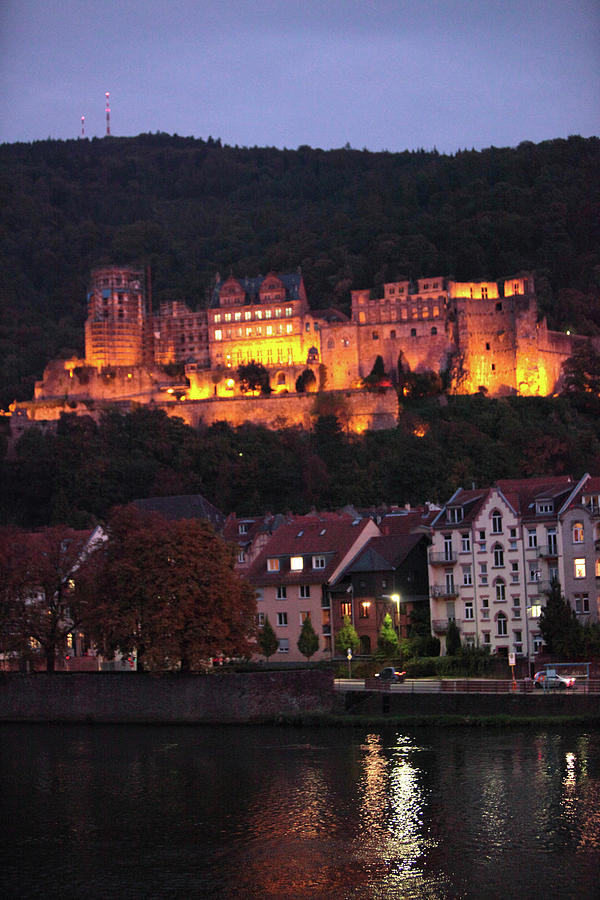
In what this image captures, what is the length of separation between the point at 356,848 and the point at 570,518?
1139 inches

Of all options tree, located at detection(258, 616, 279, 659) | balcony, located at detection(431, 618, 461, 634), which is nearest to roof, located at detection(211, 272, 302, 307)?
tree, located at detection(258, 616, 279, 659)

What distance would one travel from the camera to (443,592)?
6359 centimetres

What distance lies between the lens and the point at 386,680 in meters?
54.6

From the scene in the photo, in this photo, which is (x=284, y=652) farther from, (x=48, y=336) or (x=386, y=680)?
(x=48, y=336)

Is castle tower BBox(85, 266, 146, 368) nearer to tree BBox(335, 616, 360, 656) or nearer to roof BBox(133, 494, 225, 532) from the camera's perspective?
roof BBox(133, 494, 225, 532)

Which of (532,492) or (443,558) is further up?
(532,492)

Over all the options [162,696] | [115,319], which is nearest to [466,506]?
[162,696]

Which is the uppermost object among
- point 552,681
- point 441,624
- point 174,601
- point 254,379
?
point 254,379

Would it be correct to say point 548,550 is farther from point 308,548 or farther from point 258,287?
point 258,287

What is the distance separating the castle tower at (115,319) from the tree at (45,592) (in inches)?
3596

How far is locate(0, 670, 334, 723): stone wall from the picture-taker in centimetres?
5347

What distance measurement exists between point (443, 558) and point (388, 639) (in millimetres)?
4768

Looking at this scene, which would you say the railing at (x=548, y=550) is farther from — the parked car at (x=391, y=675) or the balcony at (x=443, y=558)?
the parked car at (x=391, y=675)

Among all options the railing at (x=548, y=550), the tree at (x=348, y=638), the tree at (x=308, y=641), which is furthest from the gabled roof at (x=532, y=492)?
the tree at (x=308, y=641)
